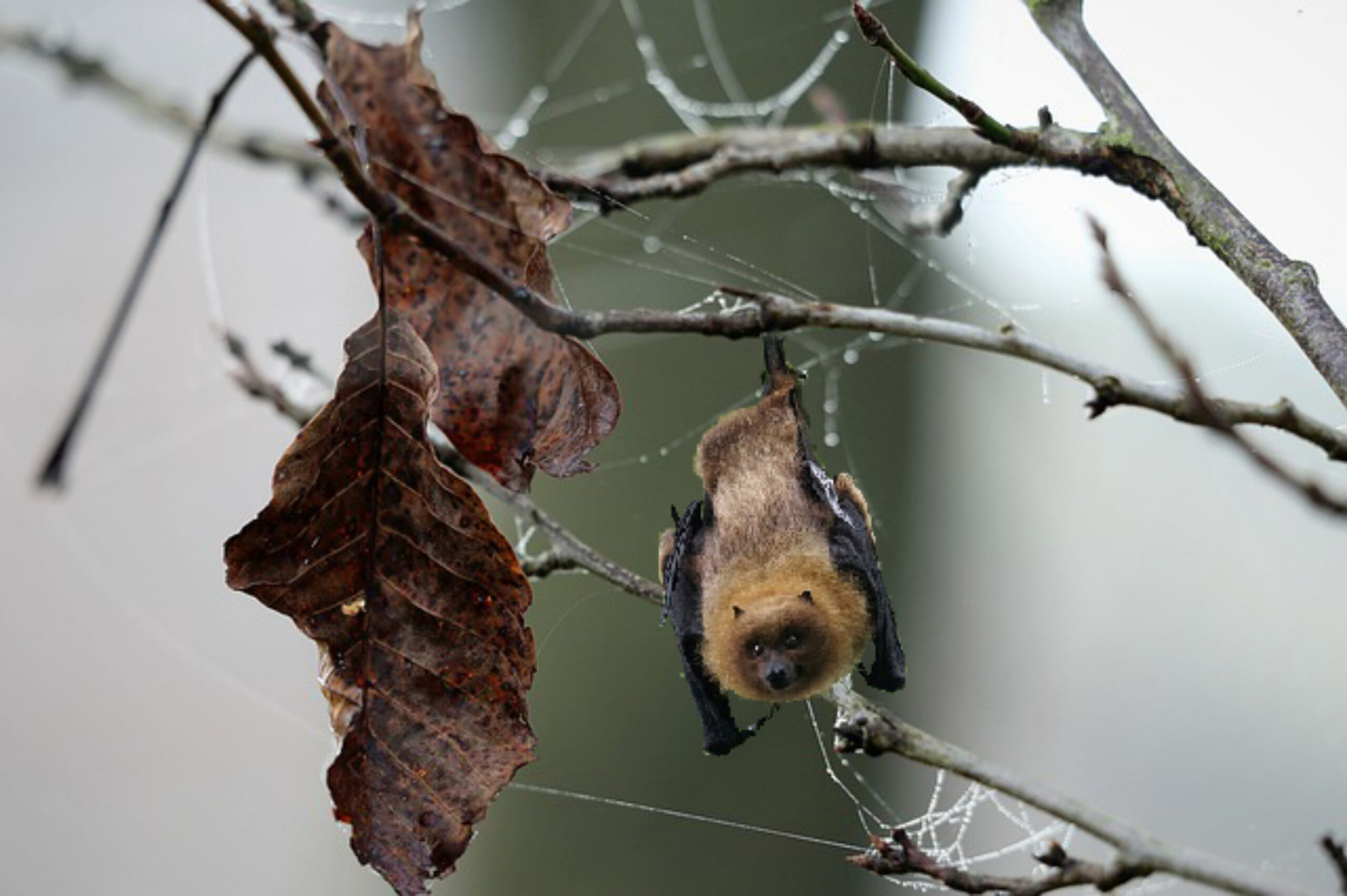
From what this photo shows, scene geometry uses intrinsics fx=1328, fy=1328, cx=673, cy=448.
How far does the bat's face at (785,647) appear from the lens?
3.59ft

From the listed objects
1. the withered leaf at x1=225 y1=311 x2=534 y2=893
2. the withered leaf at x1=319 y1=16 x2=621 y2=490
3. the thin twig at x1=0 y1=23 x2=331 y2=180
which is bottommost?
the withered leaf at x1=225 y1=311 x2=534 y2=893

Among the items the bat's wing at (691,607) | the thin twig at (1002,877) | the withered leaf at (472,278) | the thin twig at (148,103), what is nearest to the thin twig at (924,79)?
the withered leaf at (472,278)

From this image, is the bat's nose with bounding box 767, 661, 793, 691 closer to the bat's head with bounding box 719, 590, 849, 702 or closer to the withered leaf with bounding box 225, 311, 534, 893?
the bat's head with bounding box 719, 590, 849, 702

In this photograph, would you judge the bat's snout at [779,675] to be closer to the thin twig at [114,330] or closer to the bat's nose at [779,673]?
the bat's nose at [779,673]

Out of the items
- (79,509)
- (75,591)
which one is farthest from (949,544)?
(75,591)

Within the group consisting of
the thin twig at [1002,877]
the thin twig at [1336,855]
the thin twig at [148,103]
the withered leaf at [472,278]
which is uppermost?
the thin twig at [148,103]

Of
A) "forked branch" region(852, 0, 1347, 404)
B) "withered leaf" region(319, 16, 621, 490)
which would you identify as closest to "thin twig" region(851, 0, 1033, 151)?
"forked branch" region(852, 0, 1347, 404)

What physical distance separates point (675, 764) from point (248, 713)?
2.66 metres

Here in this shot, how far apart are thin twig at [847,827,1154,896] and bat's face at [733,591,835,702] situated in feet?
0.48

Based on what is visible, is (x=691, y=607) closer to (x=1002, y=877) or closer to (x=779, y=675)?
(x=779, y=675)

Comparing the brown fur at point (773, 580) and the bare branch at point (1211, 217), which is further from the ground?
the bare branch at point (1211, 217)

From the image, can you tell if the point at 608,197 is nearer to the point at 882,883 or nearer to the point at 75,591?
→ the point at 882,883

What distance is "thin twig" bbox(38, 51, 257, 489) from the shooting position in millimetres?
597

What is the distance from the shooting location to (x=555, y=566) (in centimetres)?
128
